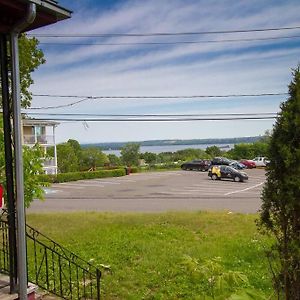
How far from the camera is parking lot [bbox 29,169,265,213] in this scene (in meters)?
19.9

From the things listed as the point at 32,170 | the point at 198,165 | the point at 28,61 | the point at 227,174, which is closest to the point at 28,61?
the point at 28,61

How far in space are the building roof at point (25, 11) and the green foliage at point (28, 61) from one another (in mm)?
9987

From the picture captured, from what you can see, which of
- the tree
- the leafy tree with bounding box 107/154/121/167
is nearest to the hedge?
the leafy tree with bounding box 107/154/121/167

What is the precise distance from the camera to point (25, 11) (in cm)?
426

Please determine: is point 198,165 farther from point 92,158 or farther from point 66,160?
point 92,158

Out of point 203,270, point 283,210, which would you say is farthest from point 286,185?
point 203,270

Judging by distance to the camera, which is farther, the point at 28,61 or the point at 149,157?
the point at 149,157

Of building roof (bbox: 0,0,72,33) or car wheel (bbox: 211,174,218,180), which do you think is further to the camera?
car wheel (bbox: 211,174,218,180)

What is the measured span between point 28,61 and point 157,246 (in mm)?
8360

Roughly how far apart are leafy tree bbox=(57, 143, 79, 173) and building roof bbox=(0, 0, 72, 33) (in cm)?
4493

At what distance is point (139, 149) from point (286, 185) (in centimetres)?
5597

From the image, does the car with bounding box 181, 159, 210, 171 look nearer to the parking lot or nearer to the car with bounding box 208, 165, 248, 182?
the car with bounding box 208, 165, 248, 182

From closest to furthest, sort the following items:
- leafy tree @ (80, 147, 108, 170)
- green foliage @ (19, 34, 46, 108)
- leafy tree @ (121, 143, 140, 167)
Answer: green foliage @ (19, 34, 46, 108)
leafy tree @ (80, 147, 108, 170)
leafy tree @ (121, 143, 140, 167)

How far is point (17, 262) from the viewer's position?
4.46 meters
